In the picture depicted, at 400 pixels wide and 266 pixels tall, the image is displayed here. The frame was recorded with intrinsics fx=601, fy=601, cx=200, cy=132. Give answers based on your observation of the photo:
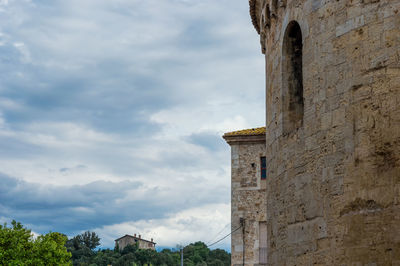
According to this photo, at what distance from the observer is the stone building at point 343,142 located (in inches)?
286

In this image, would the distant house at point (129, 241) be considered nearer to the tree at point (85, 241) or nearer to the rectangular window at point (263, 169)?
the tree at point (85, 241)

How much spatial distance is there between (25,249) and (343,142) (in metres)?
22.2

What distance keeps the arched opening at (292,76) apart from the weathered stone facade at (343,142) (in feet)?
0.10

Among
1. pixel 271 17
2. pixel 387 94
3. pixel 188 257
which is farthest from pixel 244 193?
pixel 188 257

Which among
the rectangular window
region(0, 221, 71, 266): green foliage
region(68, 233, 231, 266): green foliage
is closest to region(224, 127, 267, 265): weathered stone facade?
the rectangular window

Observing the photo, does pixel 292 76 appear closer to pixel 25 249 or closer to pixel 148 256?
pixel 25 249

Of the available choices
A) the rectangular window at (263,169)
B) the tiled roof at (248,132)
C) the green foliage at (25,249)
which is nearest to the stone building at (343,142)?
the rectangular window at (263,169)

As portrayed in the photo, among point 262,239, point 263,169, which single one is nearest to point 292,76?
point 263,169

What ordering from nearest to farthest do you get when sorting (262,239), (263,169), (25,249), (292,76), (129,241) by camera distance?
(292,76), (262,239), (263,169), (25,249), (129,241)

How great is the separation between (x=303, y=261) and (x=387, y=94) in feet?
8.87

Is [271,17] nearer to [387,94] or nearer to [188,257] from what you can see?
[387,94]

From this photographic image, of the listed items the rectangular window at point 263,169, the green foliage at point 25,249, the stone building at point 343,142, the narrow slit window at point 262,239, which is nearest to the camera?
the stone building at point 343,142

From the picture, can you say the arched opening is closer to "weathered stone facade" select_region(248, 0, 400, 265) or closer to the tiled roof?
"weathered stone facade" select_region(248, 0, 400, 265)

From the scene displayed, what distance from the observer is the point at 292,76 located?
32.6 ft
